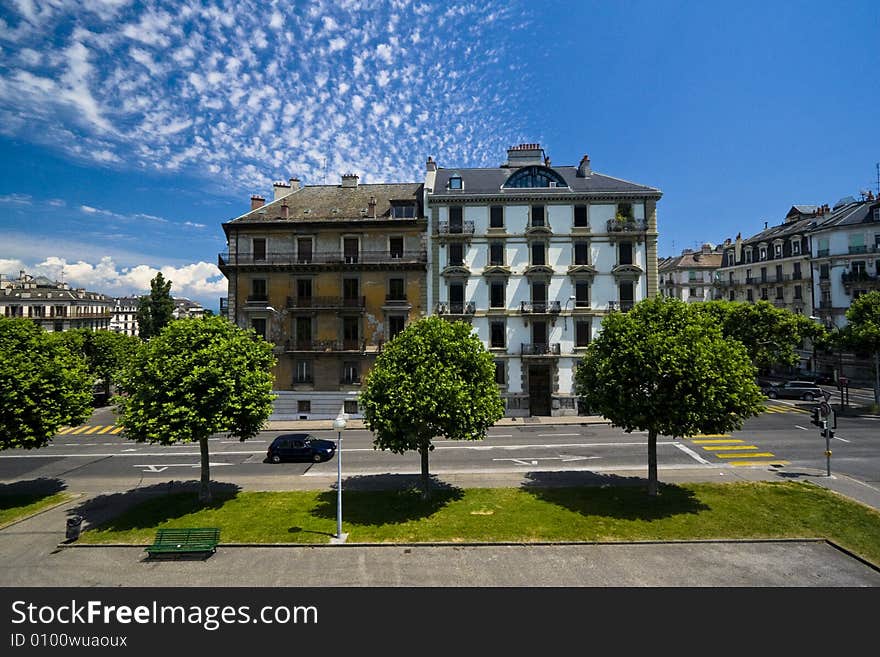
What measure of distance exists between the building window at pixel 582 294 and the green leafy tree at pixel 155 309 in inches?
2531

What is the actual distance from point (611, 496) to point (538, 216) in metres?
26.1

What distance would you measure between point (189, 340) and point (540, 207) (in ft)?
98.8

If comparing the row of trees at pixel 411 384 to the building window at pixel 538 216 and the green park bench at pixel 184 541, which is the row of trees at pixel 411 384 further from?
the building window at pixel 538 216

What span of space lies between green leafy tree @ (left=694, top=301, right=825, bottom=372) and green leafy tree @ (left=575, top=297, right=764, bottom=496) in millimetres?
28866

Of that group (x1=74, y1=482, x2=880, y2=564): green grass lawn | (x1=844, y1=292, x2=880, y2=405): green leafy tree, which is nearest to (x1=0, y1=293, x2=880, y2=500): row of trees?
(x1=74, y1=482, x2=880, y2=564): green grass lawn

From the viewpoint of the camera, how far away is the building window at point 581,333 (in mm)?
37341

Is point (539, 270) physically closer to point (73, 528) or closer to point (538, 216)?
point (538, 216)

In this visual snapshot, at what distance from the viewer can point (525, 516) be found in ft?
54.1

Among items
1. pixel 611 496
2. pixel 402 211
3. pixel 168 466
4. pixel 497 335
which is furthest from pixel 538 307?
pixel 168 466

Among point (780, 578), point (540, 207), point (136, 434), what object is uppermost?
point (540, 207)

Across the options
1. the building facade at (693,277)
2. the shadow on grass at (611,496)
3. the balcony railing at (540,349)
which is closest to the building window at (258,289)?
the balcony railing at (540,349)
